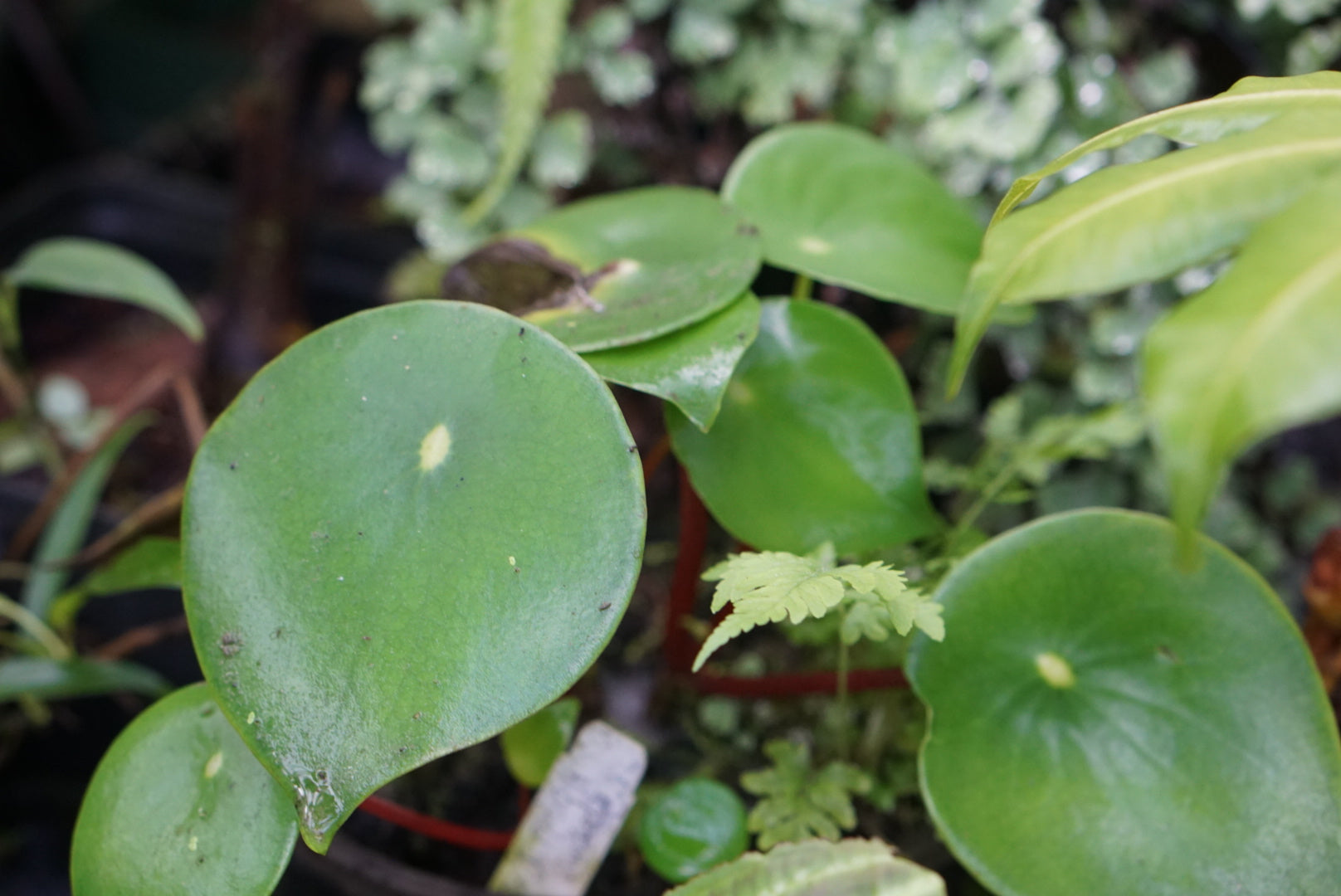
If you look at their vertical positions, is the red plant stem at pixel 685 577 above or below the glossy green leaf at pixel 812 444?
below

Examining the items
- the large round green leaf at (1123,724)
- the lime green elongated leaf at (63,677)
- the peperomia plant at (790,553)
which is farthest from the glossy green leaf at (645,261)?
the lime green elongated leaf at (63,677)

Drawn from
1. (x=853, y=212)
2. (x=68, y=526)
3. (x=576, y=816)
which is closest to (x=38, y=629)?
(x=68, y=526)

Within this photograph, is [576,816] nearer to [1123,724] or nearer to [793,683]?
[793,683]

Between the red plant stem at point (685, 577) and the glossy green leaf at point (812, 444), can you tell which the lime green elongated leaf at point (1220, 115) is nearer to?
the glossy green leaf at point (812, 444)

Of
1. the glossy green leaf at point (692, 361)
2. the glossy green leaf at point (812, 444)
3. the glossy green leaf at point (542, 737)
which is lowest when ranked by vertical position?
the glossy green leaf at point (542, 737)

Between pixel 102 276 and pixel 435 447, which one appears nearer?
pixel 435 447

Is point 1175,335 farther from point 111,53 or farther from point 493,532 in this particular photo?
point 111,53

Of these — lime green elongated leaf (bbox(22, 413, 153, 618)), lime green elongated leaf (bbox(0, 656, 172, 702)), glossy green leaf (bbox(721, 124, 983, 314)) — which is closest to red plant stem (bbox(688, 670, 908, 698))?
glossy green leaf (bbox(721, 124, 983, 314))

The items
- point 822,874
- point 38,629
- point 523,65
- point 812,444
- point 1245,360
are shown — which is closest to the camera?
point 1245,360
